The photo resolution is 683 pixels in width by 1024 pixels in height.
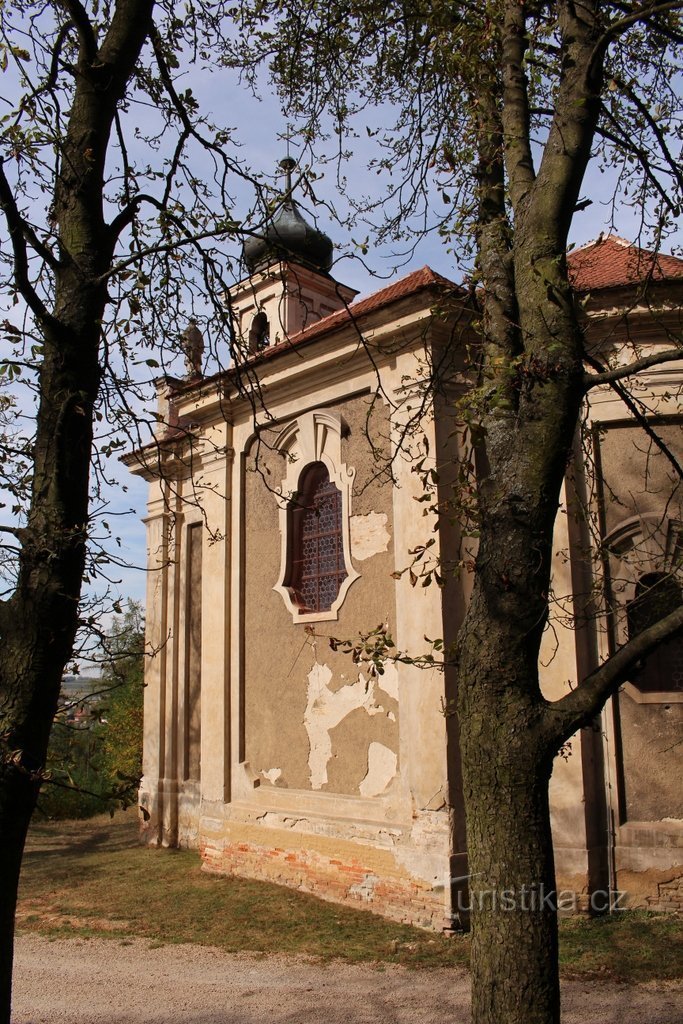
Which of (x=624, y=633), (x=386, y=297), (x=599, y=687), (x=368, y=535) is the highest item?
(x=386, y=297)

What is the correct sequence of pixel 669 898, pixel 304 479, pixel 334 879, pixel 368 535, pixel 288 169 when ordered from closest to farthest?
1. pixel 288 169
2. pixel 669 898
3. pixel 334 879
4. pixel 368 535
5. pixel 304 479

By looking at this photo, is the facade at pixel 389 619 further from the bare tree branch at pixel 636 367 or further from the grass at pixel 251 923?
the bare tree branch at pixel 636 367

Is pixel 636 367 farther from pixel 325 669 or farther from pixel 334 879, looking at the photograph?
pixel 334 879

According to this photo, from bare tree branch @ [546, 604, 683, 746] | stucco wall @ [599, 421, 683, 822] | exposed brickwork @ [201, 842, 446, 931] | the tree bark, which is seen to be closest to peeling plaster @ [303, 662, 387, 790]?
exposed brickwork @ [201, 842, 446, 931]

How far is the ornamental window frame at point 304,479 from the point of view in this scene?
9.84 metres

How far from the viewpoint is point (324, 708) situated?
384 inches

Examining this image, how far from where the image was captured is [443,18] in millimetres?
5723

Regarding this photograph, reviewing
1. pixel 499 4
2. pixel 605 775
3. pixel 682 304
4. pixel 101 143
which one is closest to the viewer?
pixel 101 143

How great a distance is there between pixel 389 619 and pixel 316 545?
5.80 ft

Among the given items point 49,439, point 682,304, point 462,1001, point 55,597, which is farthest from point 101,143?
point 462,1001

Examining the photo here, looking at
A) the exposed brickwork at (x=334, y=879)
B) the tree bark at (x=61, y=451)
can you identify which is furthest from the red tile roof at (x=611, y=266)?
the exposed brickwork at (x=334, y=879)

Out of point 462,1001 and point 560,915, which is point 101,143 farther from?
point 560,915

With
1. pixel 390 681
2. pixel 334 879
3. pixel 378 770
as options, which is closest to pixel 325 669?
pixel 390 681

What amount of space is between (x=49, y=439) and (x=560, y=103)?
3005mm
